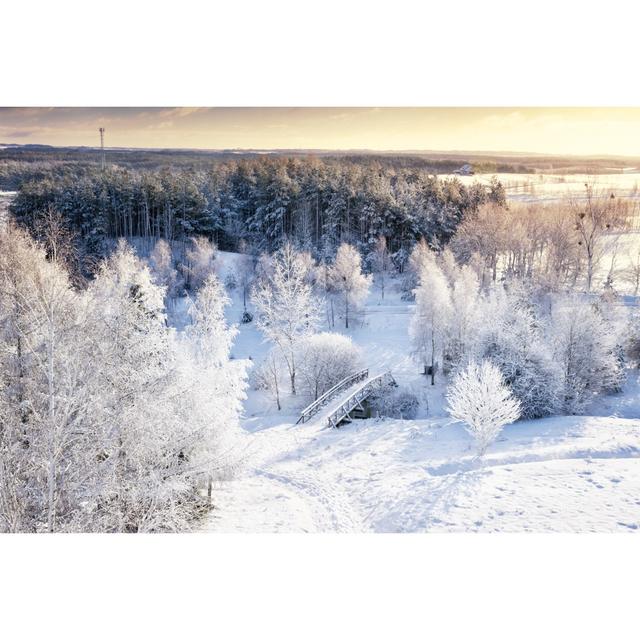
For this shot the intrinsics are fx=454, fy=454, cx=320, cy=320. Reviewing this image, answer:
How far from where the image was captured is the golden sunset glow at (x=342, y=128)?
5.57m

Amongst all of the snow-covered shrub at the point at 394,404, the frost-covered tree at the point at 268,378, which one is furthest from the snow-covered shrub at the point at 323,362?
the snow-covered shrub at the point at 394,404

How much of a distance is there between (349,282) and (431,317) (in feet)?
11.9

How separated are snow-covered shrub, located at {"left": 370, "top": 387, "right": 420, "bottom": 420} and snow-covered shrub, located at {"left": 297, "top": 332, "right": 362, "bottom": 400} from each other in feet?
4.54

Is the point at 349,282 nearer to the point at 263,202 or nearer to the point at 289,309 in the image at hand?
the point at 289,309

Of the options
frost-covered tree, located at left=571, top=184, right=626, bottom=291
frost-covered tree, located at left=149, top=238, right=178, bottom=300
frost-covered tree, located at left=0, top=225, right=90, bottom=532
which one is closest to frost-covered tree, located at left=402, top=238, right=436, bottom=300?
frost-covered tree, located at left=571, top=184, right=626, bottom=291

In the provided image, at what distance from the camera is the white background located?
376 centimetres

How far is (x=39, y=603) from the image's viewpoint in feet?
12.6

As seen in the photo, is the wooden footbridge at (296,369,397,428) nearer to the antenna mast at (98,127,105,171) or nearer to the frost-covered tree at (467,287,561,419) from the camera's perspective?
the frost-covered tree at (467,287,561,419)

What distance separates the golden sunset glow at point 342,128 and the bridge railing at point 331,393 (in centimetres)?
650

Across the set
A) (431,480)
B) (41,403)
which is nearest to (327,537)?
(431,480)

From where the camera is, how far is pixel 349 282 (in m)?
17.1
